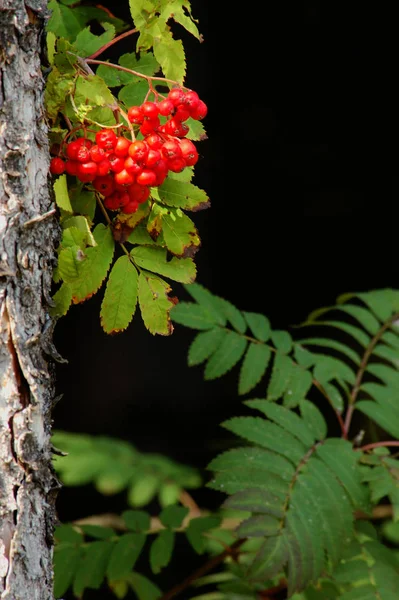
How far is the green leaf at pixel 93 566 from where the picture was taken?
149cm

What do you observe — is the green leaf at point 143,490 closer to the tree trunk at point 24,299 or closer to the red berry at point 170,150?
the tree trunk at point 24,299

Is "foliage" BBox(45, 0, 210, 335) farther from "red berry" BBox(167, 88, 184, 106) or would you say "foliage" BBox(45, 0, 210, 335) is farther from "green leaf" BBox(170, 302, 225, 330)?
"green leaf" BBox(170, 302, 225, 330)

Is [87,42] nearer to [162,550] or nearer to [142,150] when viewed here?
[142,150]

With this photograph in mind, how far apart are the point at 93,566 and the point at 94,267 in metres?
0.82

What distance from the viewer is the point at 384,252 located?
3117 millimetres

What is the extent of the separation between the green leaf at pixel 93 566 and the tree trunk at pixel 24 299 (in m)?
0.62

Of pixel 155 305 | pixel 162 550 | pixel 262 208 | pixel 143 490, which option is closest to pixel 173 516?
pixel 162 550

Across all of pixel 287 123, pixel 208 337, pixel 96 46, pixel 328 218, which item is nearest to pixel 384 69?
pixel 287 123

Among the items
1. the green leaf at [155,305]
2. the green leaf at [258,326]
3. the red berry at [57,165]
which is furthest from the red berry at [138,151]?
the green leaf at [258,326]

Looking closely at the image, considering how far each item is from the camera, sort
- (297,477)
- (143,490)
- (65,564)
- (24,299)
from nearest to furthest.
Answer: (24,299), (297,477), (65,564), (143,490)

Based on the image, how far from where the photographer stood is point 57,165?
93 cm

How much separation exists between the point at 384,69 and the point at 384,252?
0.76 m

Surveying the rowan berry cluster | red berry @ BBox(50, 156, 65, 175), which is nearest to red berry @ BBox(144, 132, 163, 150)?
the rowan berry cluster

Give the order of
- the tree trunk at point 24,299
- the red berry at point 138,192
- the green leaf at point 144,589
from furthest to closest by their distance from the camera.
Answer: the green leaf at point 144,589 < the red berry at point 138,192 < the tree trunk at point 24,299
